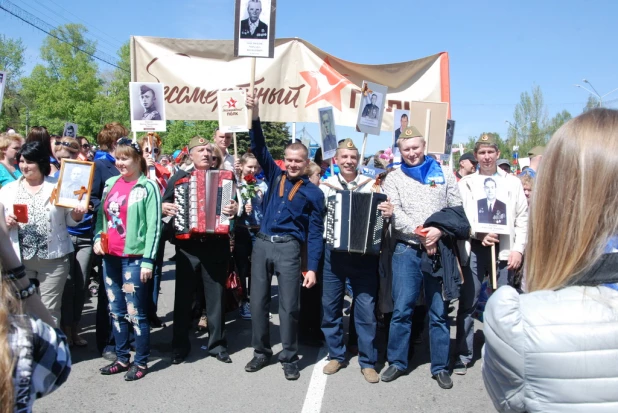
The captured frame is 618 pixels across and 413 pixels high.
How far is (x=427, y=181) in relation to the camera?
4500mm

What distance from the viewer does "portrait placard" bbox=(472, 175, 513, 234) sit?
15.7 feet

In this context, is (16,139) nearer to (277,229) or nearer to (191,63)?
(191,63)

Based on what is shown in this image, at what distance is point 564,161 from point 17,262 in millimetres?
1906

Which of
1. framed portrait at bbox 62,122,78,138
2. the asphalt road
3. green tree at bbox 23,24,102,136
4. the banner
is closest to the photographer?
the asphalt road

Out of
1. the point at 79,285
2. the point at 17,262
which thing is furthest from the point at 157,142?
the point at 17,262

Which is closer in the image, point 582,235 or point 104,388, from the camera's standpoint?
point 582,235

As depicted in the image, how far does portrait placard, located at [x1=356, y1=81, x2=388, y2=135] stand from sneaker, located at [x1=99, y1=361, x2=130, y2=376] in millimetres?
3634

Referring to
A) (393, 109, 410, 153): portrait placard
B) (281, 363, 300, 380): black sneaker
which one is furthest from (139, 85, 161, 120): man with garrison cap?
(281, 363, 300, 380): black sneaker

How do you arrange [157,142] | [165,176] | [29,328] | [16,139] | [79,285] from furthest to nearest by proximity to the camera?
[165,176] → [157,142] → [16,139] → [79,285] → [29,328]

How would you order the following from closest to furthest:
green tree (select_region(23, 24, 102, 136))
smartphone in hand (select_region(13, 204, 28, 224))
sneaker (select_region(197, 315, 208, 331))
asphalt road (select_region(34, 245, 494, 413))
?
1. asphalt road (select_region(34, 245, 494, 413))
2. smartphone in hand (select_region(13, 204, 28, 224))
3. sneaker (select_region(197, 315, 208, 331))
4. green tree (select_region(23, 24, 102, 136))

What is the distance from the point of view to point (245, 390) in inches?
171

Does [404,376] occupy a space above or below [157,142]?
below

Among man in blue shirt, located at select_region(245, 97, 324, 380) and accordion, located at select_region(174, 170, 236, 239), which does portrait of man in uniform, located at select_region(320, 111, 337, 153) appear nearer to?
man in blue shirt, located at select_region(245, 97, 324, 380)

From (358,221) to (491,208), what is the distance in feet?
4.51
